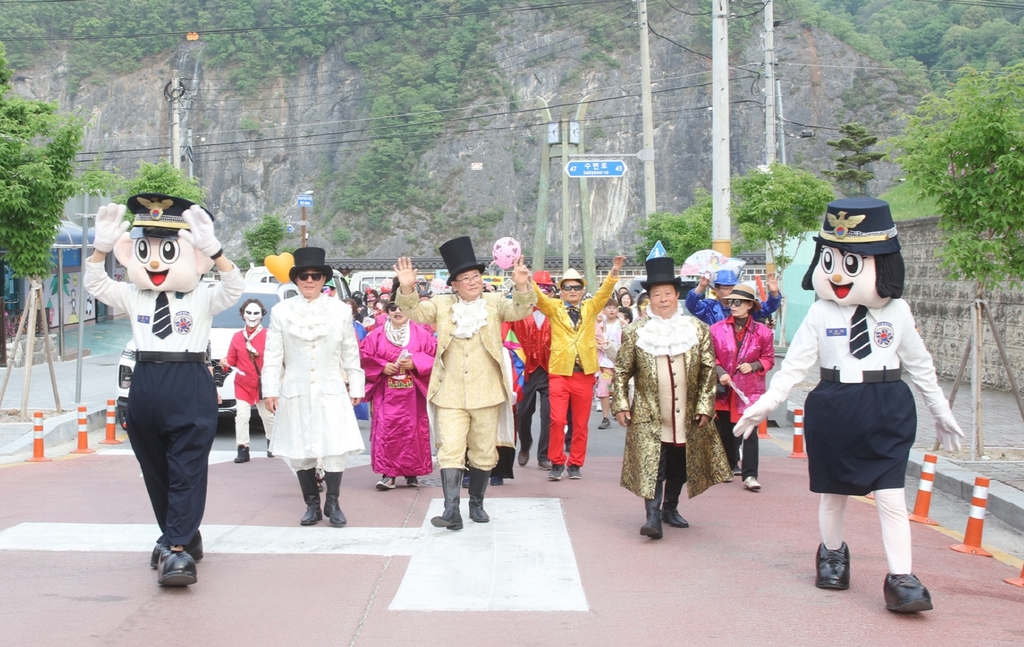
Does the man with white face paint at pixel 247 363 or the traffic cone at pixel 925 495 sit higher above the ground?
the man with white face paint at pixel 247 363

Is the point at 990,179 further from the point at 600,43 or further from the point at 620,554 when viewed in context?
the point at 600,43

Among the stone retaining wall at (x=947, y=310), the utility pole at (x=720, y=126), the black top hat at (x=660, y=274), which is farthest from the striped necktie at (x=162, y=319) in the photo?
the utility pole at (x=720, y=126)

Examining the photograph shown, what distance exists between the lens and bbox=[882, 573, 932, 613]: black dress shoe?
532 cm

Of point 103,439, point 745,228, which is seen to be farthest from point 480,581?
point 745,228

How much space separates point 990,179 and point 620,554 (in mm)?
5342

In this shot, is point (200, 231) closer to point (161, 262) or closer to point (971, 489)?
point (161, 262)

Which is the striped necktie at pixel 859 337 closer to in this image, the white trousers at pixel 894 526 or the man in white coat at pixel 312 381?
the white trousers at pixel 894 526

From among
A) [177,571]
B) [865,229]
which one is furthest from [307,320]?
[865,229]

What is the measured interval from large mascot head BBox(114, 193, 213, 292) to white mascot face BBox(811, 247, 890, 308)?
12.0ft

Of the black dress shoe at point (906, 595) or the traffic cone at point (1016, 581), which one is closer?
the black dress shoe at point (906, 595)

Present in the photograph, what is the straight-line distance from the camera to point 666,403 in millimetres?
7242

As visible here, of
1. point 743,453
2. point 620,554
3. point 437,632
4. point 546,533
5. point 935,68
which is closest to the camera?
point 437,632

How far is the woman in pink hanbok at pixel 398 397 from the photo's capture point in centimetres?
902

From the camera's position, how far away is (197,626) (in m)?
5.18
